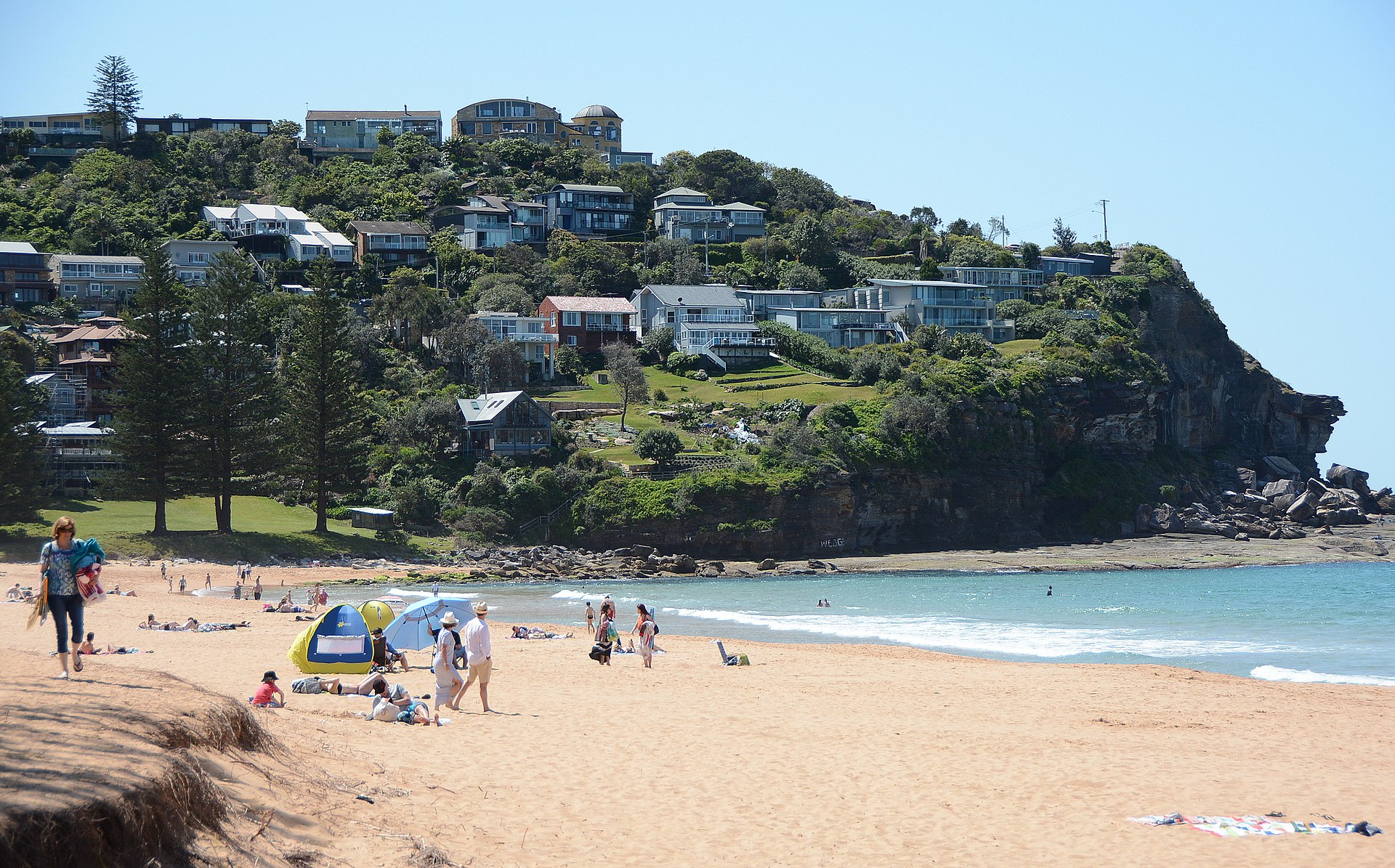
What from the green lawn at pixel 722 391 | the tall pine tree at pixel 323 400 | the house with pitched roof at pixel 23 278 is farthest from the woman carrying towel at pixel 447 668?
the house with pitched roof at pixel 23 278

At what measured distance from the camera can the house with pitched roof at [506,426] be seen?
60.8 metres

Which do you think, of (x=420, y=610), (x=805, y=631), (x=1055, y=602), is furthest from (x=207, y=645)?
(x=1055, y=602)

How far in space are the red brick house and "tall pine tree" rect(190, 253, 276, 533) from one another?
2956 cm

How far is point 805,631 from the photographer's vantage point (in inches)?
1185

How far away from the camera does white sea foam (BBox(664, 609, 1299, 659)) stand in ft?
86.5

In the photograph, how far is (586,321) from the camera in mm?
80062

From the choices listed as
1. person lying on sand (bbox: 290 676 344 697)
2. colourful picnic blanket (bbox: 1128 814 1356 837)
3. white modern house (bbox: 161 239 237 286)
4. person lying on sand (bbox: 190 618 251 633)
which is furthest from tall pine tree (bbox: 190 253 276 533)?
colourful picnic blanket (bbox: 1128 814 1356 837)

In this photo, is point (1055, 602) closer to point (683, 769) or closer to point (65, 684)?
point (683, 769)

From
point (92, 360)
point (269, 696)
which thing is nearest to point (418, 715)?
point (269, 696)

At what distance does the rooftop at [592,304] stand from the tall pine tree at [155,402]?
33773mm

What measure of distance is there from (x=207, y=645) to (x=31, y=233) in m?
78.8

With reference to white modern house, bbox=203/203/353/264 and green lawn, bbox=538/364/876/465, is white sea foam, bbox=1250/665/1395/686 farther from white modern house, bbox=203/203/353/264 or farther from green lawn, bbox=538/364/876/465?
white modern house, bbox=203/203/353/264

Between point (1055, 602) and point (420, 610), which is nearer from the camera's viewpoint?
point (420, 610)

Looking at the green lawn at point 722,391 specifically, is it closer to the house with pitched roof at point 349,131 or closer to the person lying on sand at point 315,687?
the person lying on sand at point 315,687
